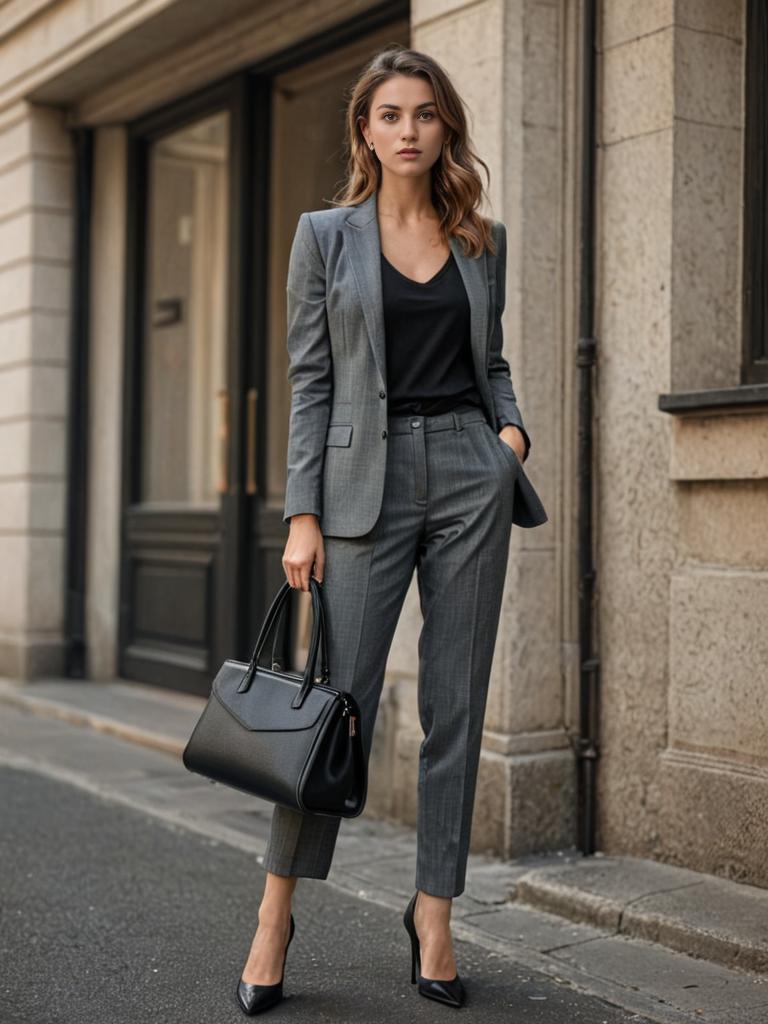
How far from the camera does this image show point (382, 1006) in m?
3.42

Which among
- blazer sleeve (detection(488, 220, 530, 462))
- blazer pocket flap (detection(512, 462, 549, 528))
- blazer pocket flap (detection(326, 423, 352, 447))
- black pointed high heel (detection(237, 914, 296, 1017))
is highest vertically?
blazer sleeve (detection(488, 220, 530, 462))

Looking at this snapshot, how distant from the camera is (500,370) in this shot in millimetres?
3572

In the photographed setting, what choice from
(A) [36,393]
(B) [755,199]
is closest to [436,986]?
(B) [755,199]

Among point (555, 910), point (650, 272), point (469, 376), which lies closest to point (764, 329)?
point (650, 272)

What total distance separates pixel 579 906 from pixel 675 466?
1.39m

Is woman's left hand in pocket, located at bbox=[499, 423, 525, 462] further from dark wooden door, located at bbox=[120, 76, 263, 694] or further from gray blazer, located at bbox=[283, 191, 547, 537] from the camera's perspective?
dark wooden door, located at bbox=[120, 76, 263, 694]

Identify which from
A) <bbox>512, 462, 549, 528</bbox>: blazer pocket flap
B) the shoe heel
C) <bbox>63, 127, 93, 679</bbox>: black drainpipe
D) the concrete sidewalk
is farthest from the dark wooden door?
<bbox>512, 462, 549, 528</bbox>: blazer pocket flap

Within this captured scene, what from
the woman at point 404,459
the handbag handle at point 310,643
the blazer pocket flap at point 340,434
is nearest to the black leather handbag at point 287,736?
the handbag handle at point 310,643

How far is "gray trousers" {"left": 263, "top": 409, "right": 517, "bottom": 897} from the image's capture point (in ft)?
11.0

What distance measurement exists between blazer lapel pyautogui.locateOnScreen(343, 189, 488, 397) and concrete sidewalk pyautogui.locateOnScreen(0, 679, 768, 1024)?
1565 mm

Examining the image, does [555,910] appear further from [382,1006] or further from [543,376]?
[543,376]

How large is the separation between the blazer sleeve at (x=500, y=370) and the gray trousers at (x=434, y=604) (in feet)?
0.26

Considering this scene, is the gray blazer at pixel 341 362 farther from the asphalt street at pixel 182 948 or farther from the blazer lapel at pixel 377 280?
the asphalt street at pixel 182 948

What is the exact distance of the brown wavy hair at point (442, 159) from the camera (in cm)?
333
